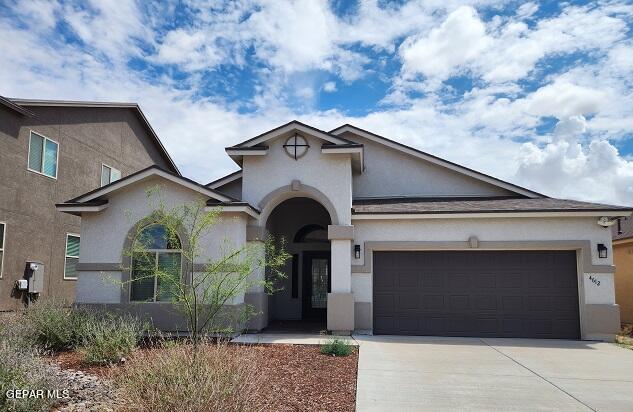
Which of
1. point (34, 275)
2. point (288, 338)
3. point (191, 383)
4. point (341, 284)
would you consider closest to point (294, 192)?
point (341, 284)

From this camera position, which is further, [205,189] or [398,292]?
[398,292]

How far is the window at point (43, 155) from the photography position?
55.8 feet

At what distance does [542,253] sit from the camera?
1388 centimetres

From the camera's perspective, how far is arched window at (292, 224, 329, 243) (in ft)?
57.8

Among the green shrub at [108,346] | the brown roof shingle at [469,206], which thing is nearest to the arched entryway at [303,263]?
the brown roof shingle at [469,206]

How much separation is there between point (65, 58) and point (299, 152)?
6461 millimetres

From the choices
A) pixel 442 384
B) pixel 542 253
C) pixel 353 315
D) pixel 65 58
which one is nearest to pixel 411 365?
pixel 442 384

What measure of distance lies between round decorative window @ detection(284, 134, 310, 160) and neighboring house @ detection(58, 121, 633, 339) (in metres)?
0.03

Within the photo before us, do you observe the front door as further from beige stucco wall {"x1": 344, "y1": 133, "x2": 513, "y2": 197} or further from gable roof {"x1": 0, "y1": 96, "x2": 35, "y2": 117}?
gable roof {"x1": 0, "y1": 96, "x2": 35, "y2": 117}

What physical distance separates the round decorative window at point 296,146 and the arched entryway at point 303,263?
3.01 metres

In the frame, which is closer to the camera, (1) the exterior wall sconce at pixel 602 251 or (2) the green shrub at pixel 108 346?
(2) the green shrub at pixel 108 346

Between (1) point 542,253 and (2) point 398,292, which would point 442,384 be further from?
(1) point 542,253

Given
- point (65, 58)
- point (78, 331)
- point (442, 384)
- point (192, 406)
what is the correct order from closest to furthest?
point (192, 406) < point (442, 384) < point (78, 331) < point (65, 58)

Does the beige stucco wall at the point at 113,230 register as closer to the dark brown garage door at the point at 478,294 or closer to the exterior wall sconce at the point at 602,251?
the dark brown garage door at the point at 478,294
